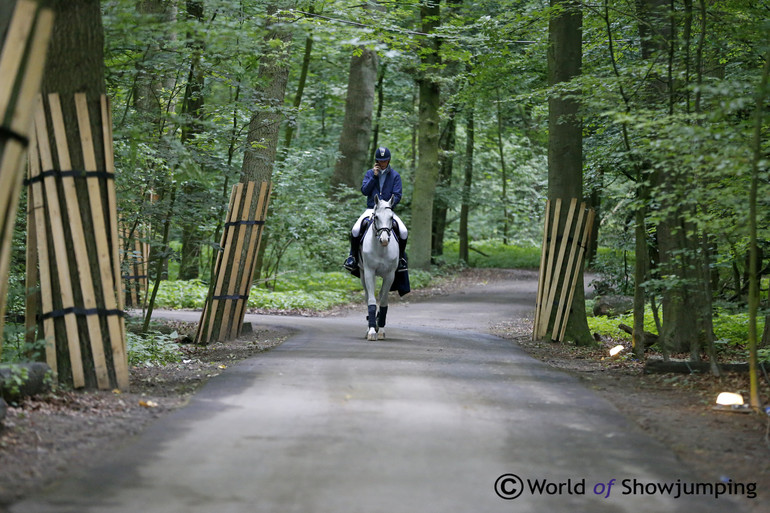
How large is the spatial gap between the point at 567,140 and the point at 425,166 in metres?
15.2

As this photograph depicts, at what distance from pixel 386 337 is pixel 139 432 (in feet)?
27.2

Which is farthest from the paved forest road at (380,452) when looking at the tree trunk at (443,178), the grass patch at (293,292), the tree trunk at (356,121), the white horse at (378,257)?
the tree trunk at (443,178)

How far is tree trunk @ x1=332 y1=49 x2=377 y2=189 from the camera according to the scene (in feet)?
98.9

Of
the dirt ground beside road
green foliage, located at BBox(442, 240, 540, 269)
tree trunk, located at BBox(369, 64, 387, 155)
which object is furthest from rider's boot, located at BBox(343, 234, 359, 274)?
green foliage, located at BBox(442, 240, 540, 269)

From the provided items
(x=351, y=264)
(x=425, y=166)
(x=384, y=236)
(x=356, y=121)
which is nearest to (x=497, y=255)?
(x=425, y=166)

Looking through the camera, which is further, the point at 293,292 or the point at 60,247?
the point at 293,292

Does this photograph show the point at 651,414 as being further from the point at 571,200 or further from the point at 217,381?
the point at 571,200

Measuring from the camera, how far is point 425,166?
30.0 metres

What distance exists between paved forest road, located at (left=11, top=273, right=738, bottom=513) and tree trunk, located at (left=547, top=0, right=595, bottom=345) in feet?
18.1

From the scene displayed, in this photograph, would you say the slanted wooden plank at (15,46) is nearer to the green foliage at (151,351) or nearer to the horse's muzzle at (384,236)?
the green foliage at (151,351)

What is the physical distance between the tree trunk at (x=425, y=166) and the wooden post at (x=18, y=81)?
80.4 ft

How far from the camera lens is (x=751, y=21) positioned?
1013cm

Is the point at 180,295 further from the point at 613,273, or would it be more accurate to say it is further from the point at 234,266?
the point at 613,273

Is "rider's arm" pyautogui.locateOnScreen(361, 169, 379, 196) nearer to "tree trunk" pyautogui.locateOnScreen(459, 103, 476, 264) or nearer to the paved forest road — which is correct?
the paved forest road
